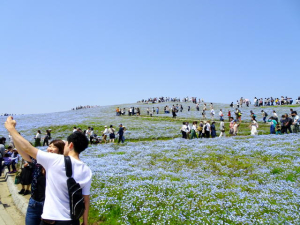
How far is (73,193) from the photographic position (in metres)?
4.04

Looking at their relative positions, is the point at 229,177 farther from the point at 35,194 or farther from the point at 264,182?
the point at 35,194

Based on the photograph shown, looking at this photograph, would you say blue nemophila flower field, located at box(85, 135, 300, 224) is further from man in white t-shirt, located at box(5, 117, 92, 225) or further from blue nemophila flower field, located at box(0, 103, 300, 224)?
man in white t-shirt, located at box(5, 117, 92, 225)

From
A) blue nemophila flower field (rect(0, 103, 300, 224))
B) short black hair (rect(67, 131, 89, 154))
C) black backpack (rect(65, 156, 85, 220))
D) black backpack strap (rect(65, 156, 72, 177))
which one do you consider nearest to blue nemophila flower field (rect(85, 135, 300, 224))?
blue nemophila flower field (rect(0, 103, 300, 224))

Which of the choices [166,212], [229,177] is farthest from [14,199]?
[229,177]

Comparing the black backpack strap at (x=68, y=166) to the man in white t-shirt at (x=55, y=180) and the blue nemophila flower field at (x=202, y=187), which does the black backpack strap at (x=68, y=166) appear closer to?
the man in white t-shirt at (x=55, y=180)

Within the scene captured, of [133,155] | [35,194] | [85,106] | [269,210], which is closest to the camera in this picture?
[35,194]

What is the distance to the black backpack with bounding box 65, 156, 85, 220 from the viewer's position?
4.04 meters

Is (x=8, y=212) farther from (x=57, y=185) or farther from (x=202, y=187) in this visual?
(x=202, y=187)

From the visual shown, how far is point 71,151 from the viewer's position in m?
4.56

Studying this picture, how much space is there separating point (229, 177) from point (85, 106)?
8697 centimetres

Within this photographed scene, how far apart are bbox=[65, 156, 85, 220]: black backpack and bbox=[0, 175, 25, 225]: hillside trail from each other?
20.7 feet

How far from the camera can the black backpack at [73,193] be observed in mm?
4044

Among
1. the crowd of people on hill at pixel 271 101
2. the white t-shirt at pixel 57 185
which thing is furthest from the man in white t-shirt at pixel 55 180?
the crowd of people on hill at pixel 271 101

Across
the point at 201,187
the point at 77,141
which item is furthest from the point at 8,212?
the point at 201,187
